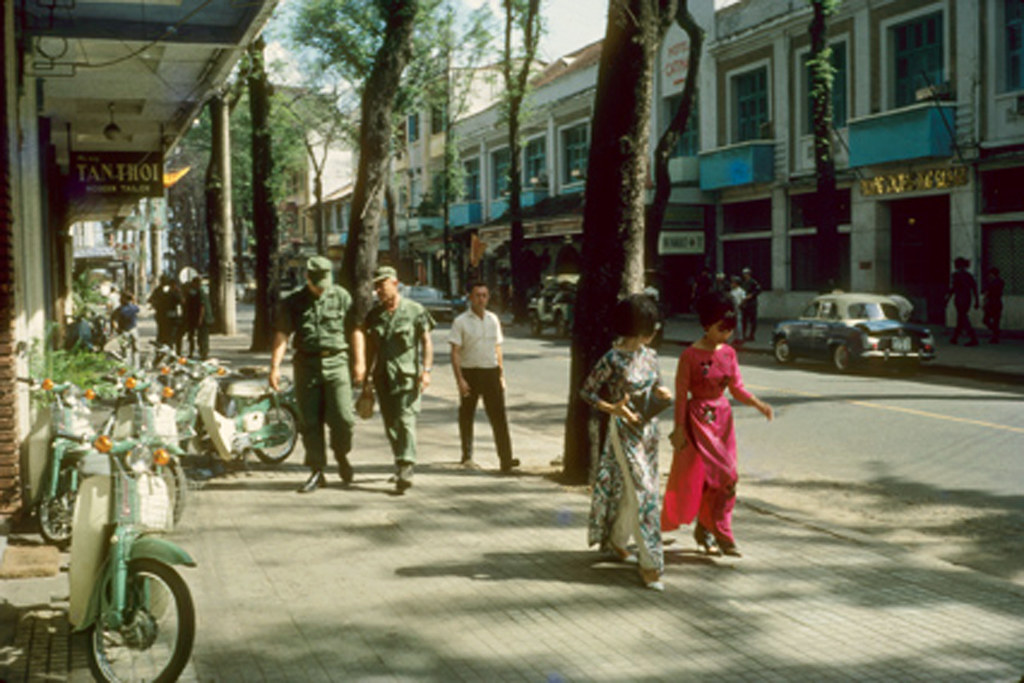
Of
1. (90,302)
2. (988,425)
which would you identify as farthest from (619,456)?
(90,302)

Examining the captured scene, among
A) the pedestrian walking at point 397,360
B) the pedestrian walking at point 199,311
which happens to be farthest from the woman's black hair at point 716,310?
the pedestrian walking at point 199,311

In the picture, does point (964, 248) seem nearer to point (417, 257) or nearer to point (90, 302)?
point (90, 302)

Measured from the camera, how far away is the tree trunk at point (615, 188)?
355 inches

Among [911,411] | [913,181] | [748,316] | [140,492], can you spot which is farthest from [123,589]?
[913,181]

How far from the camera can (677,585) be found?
6105 millimetres

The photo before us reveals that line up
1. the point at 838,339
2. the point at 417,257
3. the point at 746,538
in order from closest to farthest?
the point at 746,538
the point at 838,339
the point at 417,257

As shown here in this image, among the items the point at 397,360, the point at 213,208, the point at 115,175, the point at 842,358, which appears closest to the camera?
the point at 397,360

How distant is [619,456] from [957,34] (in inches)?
897

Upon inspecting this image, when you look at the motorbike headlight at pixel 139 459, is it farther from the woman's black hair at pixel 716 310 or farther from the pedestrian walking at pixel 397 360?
the pedestrian walking at pixel 397 360

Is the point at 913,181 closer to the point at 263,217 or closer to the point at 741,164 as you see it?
the point at 741,164

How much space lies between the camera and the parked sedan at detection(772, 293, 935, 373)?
18.3 meters

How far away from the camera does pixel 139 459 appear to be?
5.03m

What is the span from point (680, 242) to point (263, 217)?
1504 centimetres

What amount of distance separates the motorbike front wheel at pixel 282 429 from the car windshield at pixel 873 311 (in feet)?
37.9
